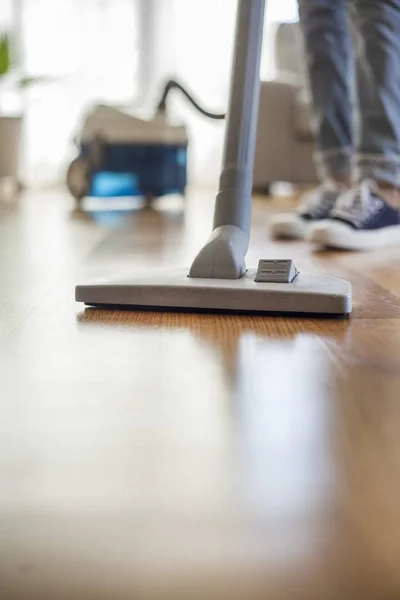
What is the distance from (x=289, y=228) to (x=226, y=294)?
888 mm

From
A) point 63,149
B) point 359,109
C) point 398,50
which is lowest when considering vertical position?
point 63,149

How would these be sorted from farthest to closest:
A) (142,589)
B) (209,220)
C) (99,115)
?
(99,115)
(209,220)
(142,589)

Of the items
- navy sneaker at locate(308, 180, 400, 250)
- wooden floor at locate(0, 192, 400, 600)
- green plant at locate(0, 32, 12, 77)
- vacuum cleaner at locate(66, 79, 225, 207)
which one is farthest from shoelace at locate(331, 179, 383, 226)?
green plant at locate(0, 32, 12, 77)

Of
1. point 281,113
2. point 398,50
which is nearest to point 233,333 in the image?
point 398,50

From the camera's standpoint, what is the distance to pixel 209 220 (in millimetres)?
2297

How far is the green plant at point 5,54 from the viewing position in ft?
12.6

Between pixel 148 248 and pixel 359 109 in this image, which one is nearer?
pixel 148 248

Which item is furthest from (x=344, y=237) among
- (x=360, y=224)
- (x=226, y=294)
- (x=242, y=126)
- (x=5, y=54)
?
(x=5, y=54)

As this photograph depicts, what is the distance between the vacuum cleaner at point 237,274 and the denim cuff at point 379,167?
0.68 meters

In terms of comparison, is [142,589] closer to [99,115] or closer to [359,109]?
[359,109]

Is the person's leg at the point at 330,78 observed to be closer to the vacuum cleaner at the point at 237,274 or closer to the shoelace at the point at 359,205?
the shoelace at the point at 359,205

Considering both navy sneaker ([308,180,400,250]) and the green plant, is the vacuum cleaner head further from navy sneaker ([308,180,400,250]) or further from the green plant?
the green plant

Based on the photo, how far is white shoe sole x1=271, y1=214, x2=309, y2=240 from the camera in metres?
1.74

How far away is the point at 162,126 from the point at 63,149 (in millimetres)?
1960
